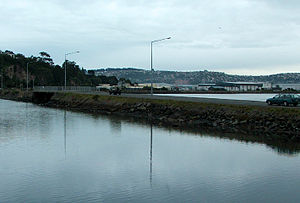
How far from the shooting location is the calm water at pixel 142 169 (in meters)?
18.7

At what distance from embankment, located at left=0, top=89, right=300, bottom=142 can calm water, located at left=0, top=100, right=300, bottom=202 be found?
643 centimetres

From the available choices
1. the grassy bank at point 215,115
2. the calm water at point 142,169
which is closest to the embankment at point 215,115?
the grassy bank at point 215,115

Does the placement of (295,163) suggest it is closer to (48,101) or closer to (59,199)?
(59,199)

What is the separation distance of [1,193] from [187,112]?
35.7 meters

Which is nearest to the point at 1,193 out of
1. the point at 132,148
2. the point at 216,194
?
the point at 216,194

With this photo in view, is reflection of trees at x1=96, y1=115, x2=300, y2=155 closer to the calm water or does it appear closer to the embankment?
the calm water

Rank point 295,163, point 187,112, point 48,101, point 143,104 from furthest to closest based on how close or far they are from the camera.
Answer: point 48,101, point 143,104, point 187,112, point 295,163

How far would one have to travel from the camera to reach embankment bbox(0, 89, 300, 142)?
3881cm

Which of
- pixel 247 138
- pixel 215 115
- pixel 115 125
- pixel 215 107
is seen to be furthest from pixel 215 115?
pixel 115 125

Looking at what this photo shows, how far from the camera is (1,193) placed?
18.7 metres

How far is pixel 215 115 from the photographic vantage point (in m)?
47.8

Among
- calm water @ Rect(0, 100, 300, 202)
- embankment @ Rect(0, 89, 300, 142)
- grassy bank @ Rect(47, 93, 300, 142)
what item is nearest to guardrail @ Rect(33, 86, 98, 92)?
embankment @ Rect(0, 89, 300, 142)

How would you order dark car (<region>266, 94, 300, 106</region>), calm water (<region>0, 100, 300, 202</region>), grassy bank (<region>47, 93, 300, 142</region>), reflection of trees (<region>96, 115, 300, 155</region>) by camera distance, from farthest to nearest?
dark car (<region>266, 94, 300, 106</region>)
grassy bank (<region>47, 93, 300, 142</region>)
reflection of trees (<region>96, 115, 300, 155</region>)
calm water (<region>0, 100, 300, 202</region>)

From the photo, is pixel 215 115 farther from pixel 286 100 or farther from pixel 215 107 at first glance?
pixel 286 100
